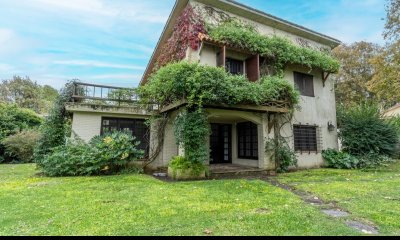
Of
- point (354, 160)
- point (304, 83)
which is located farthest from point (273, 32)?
point (354, 160)

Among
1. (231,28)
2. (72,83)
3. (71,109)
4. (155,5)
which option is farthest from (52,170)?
(231,28)

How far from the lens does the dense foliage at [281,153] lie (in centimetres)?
1048

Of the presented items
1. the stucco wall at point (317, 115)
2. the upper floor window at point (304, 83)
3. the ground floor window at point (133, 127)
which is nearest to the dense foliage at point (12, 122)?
the ground floor window at point (133, 127)

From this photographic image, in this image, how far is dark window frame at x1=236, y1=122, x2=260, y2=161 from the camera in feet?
37.9

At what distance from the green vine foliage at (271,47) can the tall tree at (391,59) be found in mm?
5514

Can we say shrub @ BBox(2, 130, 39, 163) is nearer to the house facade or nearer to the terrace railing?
the terrace railing

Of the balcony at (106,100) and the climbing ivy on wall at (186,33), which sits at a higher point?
the climbing ivy on wall at (186,33)

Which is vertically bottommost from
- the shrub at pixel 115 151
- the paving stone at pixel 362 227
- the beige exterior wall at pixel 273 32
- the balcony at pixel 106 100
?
the paving stone at pixel 362 227

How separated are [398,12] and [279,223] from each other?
18.0 m

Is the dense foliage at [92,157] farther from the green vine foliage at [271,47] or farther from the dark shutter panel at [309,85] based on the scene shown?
the dark shutter panel at [309,85]

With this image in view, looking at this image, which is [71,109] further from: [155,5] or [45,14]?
[155,5]

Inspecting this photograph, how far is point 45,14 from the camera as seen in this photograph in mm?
10008

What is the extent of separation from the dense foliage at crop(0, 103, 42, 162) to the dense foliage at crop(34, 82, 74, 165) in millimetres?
7853

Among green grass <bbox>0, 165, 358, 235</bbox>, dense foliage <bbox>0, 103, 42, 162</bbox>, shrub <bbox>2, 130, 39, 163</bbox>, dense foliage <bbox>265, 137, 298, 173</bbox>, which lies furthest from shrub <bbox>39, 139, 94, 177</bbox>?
dense foliage <bbox>0, 103, 42, 162</bbox>
